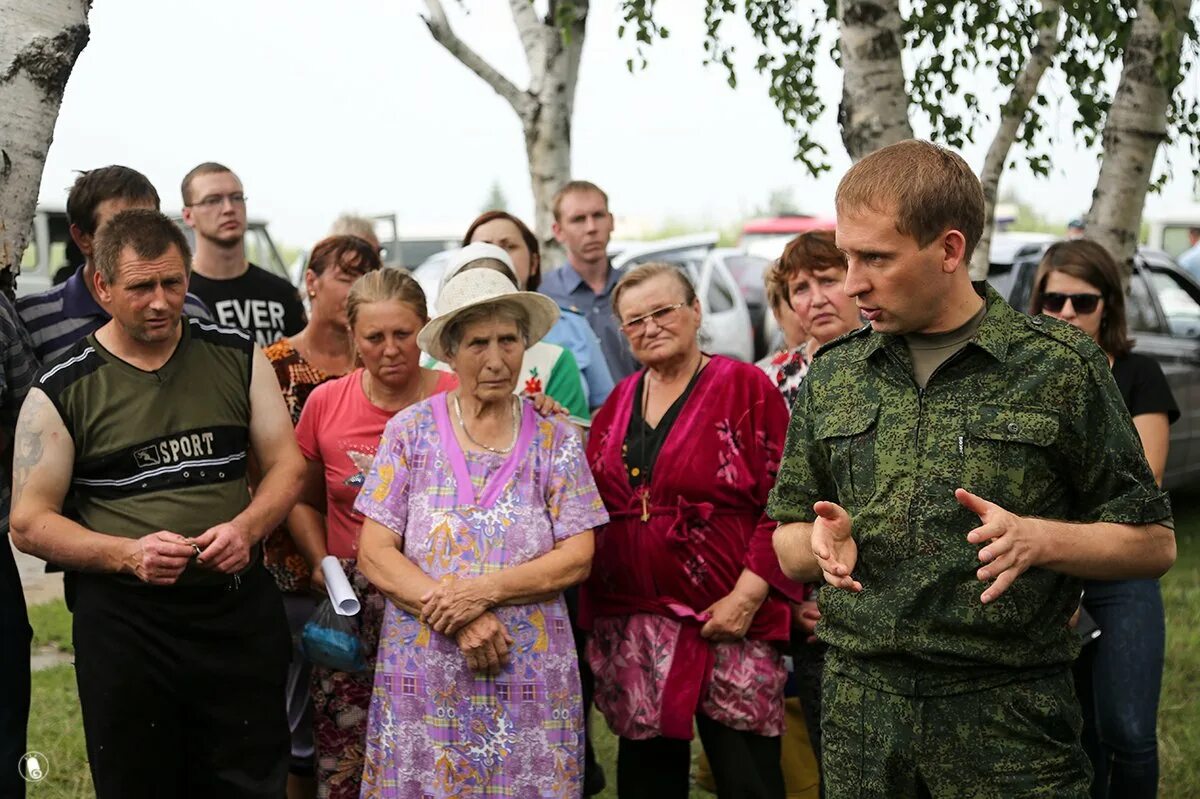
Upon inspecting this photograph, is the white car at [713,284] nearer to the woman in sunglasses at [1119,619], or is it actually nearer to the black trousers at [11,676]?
the woman in sunglasses at [1119,619]

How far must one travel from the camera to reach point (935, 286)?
2697 millimetres

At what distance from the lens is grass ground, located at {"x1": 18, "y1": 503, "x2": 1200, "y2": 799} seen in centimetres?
532

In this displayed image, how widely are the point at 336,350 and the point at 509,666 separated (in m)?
1.64

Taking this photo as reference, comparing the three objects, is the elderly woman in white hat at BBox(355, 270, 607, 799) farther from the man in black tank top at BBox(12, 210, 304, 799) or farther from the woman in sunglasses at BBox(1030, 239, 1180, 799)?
the woman in sunglasses at BBox(1030, 239, 1180, 799)

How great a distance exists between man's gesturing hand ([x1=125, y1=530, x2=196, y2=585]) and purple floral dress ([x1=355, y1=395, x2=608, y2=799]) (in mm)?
562

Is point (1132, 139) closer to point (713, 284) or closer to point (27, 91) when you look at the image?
point (27, 91)

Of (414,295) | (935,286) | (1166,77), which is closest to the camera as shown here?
(935,286)

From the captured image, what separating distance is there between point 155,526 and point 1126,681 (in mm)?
2774

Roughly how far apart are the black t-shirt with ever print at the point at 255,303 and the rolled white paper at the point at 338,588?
73.9 inches

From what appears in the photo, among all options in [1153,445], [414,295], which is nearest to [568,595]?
[414,295]

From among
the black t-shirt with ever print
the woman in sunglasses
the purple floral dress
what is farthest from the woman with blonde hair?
the woman in sunglasses

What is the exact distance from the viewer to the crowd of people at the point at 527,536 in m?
2.75

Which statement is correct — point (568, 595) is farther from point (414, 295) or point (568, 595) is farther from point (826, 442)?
point (826, 442)

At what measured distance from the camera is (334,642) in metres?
4.02
